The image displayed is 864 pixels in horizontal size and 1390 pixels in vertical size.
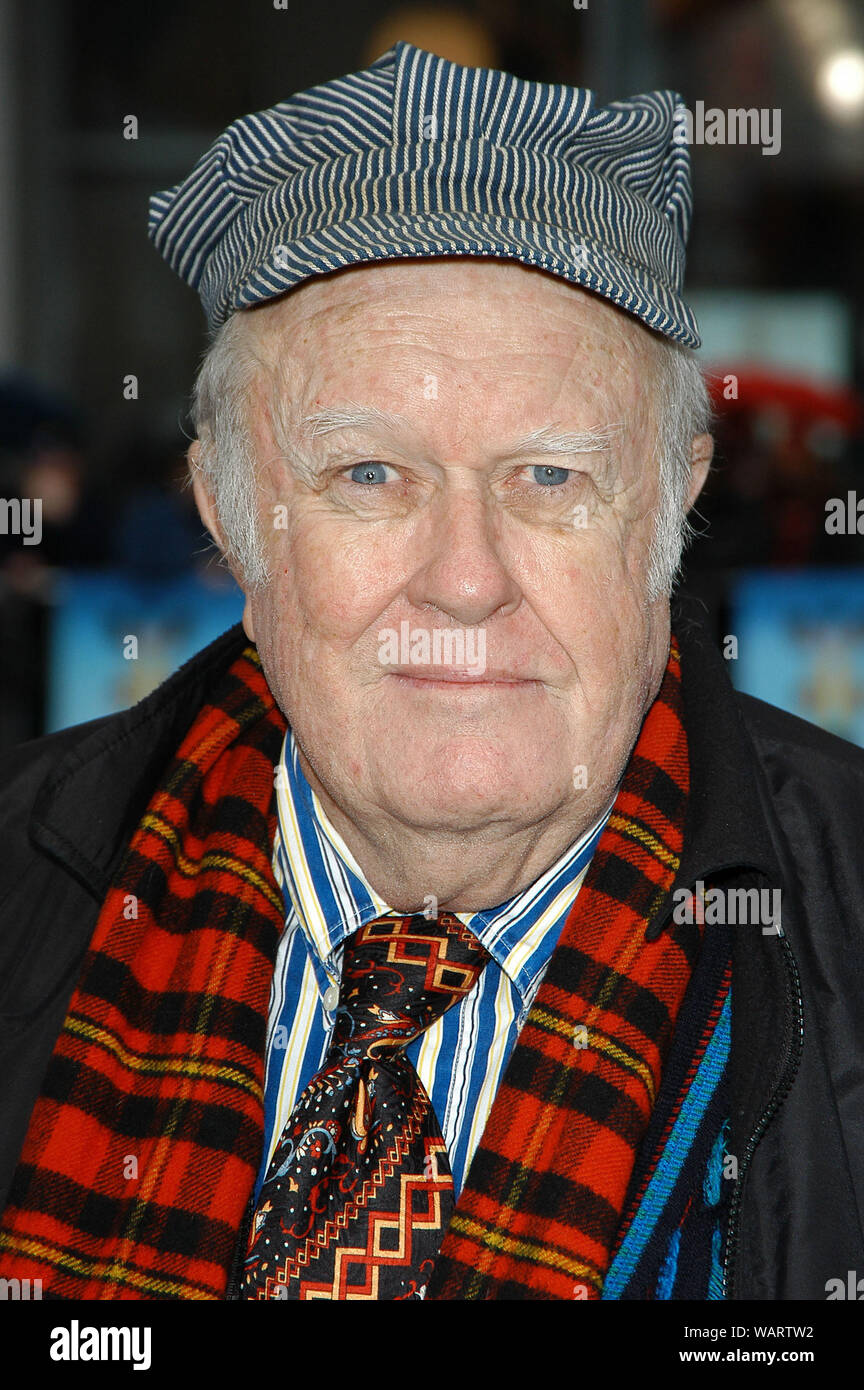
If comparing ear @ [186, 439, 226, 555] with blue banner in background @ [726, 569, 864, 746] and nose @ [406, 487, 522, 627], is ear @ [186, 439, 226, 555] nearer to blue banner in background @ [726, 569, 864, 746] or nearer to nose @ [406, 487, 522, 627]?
nose @ [406, 487, 522, 627]

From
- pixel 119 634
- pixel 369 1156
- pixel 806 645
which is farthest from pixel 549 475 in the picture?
pixel 119 634

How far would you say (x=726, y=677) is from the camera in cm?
203

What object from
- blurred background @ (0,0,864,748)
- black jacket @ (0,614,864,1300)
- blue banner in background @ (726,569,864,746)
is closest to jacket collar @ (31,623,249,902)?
black jacket @ (0,614,864,1300)

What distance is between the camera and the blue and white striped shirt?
184 cm

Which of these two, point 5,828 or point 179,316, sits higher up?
point 179,316

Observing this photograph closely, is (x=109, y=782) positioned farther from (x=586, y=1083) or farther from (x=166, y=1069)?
(x=586, y=1083)

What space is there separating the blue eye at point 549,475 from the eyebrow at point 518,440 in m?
0.03

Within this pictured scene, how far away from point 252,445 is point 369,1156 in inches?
36.9

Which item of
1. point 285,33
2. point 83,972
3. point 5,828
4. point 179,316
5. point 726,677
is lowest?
point 83,972

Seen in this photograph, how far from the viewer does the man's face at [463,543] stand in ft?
5.65

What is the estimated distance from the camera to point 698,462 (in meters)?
2.05

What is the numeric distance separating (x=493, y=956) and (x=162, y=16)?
878 cm
